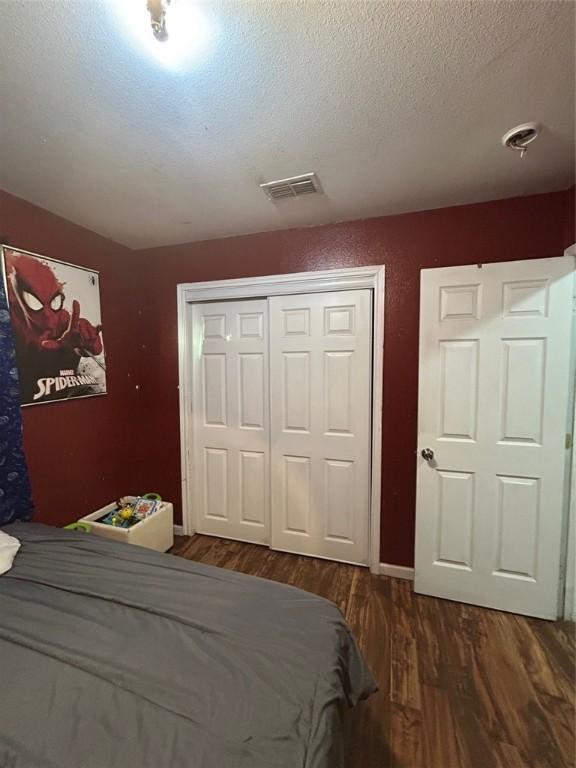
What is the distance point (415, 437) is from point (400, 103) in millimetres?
1716

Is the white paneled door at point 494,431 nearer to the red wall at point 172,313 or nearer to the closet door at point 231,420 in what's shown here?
the red wall at point 172,313

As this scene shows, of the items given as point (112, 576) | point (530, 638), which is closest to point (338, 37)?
point (112, 576)

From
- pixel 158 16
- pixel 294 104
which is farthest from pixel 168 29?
pixel 294 104

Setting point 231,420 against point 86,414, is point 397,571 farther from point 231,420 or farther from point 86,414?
point 86,414

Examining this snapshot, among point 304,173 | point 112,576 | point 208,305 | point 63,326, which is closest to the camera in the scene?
point 112,576

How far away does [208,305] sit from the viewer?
2.58m

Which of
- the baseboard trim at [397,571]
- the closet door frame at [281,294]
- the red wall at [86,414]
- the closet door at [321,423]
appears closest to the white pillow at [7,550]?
the red wall at [86,414]

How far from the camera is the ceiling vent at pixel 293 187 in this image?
168cm

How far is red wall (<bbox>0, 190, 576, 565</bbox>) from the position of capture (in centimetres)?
191

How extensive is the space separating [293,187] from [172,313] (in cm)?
138

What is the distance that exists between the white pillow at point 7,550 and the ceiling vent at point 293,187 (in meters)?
2.10

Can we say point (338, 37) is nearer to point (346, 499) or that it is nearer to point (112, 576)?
point (112, 576)

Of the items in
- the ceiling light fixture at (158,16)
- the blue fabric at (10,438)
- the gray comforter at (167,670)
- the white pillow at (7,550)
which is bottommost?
the gray comforter at (167,670)

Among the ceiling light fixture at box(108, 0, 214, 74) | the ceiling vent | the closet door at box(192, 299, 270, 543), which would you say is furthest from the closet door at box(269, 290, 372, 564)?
the ceiling light fixture at box(108, 0, 214, 74)
